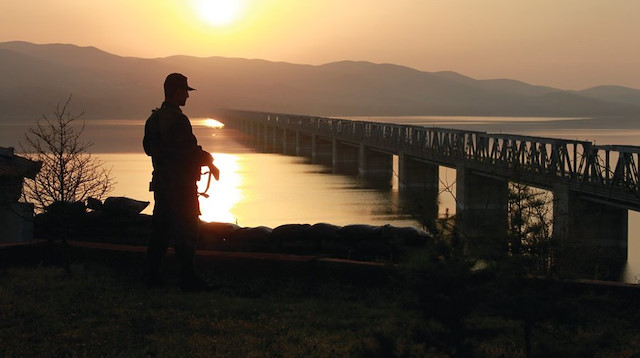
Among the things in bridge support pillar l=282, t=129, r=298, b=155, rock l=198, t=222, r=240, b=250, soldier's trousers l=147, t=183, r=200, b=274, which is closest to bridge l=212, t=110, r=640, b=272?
soldier's trousers l=147, t=183, r=200, b=274

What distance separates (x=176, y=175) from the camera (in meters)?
10.5

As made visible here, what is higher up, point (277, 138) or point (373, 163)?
point (277, 138)

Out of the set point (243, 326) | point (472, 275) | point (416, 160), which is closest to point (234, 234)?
point (243, 326)

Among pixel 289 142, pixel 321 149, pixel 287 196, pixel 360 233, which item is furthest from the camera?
pixel 289 142

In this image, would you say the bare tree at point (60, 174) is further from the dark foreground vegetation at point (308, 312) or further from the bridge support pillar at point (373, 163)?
the bridge support pillar at point (373, 163)

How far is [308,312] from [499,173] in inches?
919

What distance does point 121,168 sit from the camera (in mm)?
64938

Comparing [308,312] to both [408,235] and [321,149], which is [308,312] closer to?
[408,235]

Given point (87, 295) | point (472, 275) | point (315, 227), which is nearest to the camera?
point (472, 275)

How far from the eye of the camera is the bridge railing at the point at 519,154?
23.3 m

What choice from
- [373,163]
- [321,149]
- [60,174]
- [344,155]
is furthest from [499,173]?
[321,149]

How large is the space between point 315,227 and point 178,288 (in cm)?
281

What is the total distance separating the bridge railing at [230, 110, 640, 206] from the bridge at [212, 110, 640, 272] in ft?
0.10

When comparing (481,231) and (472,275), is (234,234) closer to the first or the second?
(481,231)
